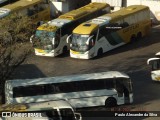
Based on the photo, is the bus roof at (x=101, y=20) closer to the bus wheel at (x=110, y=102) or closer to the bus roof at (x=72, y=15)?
the bus roof at (x=72, y=15)

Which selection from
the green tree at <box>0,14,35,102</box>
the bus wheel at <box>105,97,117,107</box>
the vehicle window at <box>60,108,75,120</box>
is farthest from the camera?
the bus wheel at <box>105,97,117,107</box>

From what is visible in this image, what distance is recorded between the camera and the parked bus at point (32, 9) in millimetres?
39562

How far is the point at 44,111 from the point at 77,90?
169 inches

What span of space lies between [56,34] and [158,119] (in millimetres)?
12810

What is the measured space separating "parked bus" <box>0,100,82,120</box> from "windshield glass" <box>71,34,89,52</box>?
11.9 meters

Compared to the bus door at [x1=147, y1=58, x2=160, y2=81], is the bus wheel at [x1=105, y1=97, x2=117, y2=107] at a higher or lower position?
lower

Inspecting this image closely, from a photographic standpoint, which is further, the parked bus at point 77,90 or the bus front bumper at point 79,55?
the bus front bumper at point 79,55

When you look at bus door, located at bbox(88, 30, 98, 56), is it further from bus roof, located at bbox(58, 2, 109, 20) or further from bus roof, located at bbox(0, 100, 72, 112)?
bus roof, located at bbox(0, 100, 72, 112)

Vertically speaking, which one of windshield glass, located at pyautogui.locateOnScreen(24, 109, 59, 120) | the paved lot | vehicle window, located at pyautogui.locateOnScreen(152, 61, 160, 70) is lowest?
the paved lot

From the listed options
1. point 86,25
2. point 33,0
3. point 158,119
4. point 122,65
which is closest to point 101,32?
point 86,25

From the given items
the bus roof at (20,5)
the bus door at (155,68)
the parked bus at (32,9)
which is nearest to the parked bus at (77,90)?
the bus door at (155,68)

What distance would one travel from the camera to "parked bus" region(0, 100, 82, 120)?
2092 centimetres

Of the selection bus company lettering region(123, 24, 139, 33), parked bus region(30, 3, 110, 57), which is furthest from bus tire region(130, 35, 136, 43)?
parked bus region(30, 3, 110, 57)

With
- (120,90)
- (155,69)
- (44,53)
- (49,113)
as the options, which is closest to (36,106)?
(49,113)
